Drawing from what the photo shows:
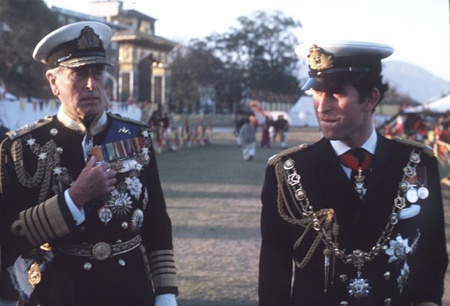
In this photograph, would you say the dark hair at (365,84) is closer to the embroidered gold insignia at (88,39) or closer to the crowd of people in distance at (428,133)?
the embroidered gold insignia at (88,39)

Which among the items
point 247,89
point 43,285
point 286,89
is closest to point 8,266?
point 43,285

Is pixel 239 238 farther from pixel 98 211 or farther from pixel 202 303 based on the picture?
pixel 98 211

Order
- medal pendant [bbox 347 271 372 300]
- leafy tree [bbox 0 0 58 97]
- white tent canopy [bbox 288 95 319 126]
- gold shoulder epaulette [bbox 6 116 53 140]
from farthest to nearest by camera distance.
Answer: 1. white tent canopy [bbox 288 95 319 126]
2. leafy tree [bbox 0 0 58 97]
3. gold shoulder epaulette [bbox 6 116 53 140]
4. medal pendant [bbox 347 271 372 300]

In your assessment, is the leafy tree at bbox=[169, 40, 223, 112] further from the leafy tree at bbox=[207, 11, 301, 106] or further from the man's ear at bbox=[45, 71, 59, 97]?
the man's ear at bbox=[45, 71, 59, 97]

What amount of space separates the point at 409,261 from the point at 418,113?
20659mm

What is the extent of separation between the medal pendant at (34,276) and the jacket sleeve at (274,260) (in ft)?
3.19

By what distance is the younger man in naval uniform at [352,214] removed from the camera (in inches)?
98.3

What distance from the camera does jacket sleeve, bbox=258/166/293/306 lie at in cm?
257

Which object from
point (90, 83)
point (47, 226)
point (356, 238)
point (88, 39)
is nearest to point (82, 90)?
point (90, 83)

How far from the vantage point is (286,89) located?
7656 cm

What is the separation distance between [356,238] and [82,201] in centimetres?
117

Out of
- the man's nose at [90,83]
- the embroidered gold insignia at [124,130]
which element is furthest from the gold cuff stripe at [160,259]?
the man's nose at [90,83]

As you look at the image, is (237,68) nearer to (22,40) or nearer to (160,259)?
(22,40)

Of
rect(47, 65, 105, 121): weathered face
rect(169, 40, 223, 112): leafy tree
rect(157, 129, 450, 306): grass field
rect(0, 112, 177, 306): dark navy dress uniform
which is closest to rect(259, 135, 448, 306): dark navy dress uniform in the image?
rect(0, 112, 177, 306): dark navy dress uniform
